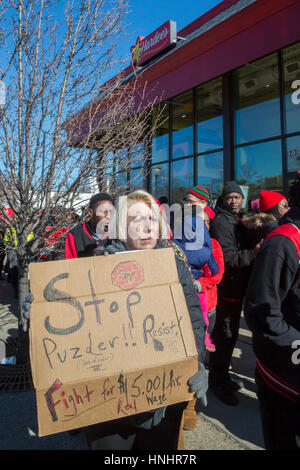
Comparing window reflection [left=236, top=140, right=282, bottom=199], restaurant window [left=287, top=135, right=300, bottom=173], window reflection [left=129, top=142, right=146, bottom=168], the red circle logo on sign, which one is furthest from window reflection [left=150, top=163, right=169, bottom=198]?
the red circle logo on sign

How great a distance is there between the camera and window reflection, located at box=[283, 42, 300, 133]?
7.06 meters

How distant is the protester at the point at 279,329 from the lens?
1426 millimetres

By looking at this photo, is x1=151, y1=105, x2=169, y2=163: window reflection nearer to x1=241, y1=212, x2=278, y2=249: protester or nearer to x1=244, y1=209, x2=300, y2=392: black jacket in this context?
x1=241, y1=212, x2=278, y2=249: protester

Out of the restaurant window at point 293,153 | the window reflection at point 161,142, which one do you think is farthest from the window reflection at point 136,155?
the window reflection at point 161,142

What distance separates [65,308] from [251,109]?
26.6 ft

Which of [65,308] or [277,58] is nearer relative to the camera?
[65,308]

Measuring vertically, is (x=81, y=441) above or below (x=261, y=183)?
below

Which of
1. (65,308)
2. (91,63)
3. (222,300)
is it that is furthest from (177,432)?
(91,63)

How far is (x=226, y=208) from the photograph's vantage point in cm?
329

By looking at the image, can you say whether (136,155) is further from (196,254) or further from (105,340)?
(105,340)

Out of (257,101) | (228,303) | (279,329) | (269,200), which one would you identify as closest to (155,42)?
(257,101)

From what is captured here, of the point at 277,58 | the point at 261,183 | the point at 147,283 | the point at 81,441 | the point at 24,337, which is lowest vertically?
the point at 81,441

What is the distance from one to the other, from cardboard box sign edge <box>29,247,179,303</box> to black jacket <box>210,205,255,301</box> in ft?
5.40

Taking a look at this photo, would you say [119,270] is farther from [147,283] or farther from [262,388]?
[262,388]
